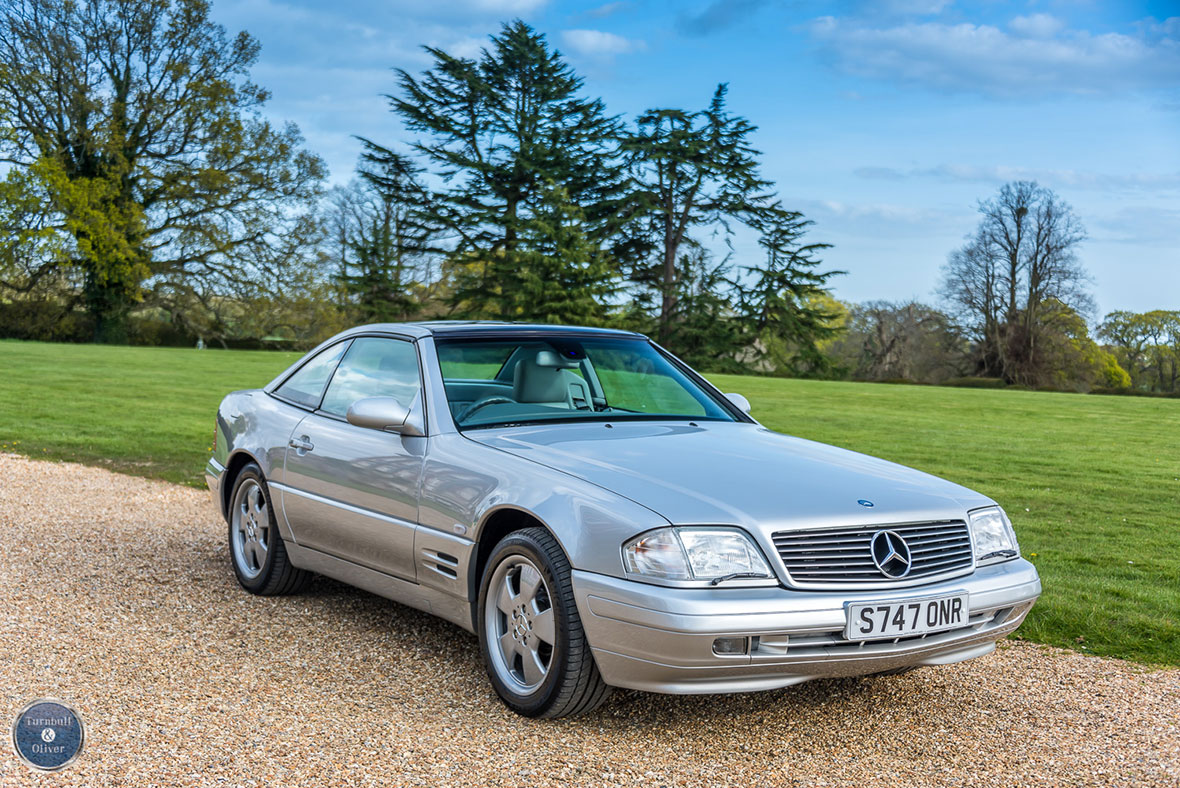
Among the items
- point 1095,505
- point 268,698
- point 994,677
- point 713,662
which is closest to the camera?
point 713,662

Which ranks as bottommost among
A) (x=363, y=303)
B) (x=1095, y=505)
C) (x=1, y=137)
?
(x=1095, y=505)

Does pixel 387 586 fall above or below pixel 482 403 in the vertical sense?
below

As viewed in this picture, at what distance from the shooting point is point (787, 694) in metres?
4.69

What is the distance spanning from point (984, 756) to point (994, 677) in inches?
45.1

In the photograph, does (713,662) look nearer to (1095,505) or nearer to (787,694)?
(787,694)

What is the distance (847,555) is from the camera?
3.98 meters

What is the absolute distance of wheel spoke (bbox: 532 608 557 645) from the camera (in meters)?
4.15

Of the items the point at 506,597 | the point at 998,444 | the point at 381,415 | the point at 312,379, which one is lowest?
the point at 998,444

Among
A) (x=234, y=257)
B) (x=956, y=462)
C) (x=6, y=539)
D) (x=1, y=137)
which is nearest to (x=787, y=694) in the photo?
(x=6, y=539)

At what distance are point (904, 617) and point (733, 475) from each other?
0.82m

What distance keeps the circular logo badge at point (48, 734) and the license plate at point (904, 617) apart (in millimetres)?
2670

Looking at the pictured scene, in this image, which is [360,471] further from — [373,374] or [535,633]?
[535,633]

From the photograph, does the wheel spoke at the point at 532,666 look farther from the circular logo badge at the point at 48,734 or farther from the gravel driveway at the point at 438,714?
the circular logo badge at the point at 48,734

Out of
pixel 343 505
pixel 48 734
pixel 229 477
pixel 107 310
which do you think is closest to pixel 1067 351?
pixel 107 310
